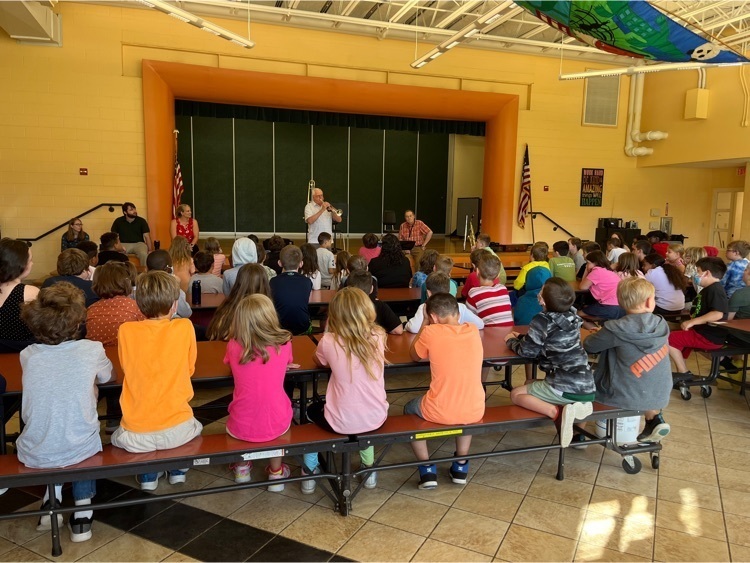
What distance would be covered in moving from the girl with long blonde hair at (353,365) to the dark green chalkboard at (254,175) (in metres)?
11.7

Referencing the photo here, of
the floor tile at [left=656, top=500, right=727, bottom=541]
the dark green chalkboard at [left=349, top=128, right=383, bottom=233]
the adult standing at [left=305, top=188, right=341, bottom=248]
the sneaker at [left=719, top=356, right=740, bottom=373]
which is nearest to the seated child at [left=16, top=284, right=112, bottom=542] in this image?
the floor tile at [left=656, top=500, right=727, bottom=541]

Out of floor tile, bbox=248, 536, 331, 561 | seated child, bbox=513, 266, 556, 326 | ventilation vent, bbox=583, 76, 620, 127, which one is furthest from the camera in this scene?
ventilation vent, bbox=583, 76, 620, 127

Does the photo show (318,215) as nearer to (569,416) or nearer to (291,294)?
(291,294)

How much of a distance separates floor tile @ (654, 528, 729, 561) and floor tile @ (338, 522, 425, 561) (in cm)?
107

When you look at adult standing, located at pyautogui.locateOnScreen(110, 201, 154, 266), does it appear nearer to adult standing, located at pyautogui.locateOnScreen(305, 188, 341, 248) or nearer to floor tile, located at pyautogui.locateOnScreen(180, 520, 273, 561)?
adult standing, located at pyautogui.locateOnScreen(305, 188, 341, 248)

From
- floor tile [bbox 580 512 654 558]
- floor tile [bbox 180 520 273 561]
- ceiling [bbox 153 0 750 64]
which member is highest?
ceiling [bbox 153 0 750 64]

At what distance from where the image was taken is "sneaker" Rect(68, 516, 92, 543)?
8.02ft

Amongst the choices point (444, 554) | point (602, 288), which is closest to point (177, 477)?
point (444, 554)

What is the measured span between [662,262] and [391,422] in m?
4.26

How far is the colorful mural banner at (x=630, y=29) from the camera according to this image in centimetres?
447

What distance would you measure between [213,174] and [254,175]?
3.25ft

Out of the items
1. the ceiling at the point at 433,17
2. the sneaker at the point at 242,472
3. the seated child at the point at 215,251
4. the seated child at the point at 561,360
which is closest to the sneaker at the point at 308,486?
the sneaker at the point at 242,472

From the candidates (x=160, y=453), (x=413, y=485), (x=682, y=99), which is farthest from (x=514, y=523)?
(x=682, y=99)

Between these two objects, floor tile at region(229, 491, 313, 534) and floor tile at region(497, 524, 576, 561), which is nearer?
floor tile at region(497, 524, 576, 561)
